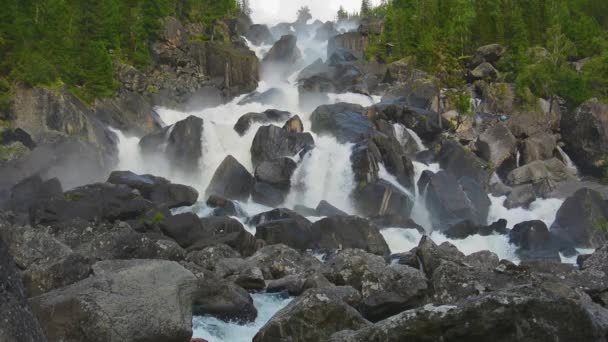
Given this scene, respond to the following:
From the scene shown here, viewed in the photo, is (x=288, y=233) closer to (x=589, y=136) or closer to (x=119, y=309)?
(x=119, y=309)

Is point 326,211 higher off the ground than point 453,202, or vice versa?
point 453,202

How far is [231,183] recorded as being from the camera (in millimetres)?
37000

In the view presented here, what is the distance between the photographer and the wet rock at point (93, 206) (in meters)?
25.9

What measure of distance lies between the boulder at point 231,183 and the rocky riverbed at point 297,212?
14 cm

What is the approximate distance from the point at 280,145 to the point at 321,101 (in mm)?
19408

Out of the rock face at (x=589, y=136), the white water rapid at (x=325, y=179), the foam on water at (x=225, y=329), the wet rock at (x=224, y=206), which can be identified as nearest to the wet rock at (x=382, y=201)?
the white water rapid at (x=325, y=179)

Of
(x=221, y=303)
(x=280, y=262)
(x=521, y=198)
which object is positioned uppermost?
(x=521, y=198)

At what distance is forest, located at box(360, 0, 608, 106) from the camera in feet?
194

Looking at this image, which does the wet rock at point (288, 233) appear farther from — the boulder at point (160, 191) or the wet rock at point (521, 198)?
the wet rock at point (521, 198)

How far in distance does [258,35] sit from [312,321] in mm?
91416

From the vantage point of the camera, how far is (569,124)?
2056 inches

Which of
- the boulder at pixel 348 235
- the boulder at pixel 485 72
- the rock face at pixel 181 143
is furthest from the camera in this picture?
the boulder at pixel 485 72

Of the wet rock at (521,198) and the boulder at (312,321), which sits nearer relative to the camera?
the boulder at (312,321)

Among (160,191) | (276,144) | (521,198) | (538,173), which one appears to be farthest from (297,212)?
(538,173)
